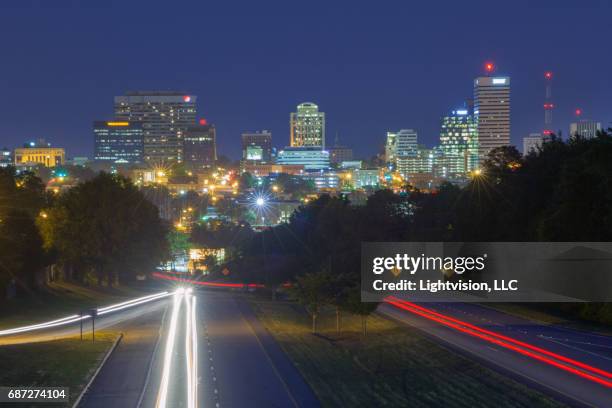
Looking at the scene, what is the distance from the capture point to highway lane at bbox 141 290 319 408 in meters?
24.7

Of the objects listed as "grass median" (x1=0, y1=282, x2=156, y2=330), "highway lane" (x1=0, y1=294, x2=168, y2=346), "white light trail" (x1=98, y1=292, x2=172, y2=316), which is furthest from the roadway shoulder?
"grass median" (x1=0, y1=282, x2=156, y2=330)

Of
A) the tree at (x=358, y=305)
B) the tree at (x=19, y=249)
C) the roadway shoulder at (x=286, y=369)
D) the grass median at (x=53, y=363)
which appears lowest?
the roadway shoulder at (x=286, y=369)

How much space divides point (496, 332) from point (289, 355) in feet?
25.8

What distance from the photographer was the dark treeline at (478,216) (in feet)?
138

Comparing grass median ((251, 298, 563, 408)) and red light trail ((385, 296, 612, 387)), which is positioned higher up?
red light trail ((385, 296, 612, 387))

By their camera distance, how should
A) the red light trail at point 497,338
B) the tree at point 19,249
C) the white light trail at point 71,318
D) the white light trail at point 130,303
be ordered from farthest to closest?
the white light trail at point 130,303 < the tree at point 19,249 < the white light trail at point 71,318 < the red light trail at point 497,338

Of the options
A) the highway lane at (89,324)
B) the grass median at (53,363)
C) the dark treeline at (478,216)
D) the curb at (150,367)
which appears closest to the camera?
the curb at (150,367)

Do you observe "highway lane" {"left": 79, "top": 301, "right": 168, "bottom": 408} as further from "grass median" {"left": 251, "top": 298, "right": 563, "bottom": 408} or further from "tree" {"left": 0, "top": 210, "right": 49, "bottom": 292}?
"tree" {"left": 0, "top": 210, "right": 49, "bottom": 292}

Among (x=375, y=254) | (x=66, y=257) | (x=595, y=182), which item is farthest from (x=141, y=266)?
(x=595, y=182)

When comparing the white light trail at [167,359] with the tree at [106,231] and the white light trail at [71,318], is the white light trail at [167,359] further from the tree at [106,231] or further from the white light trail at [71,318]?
the tree at [106,231]

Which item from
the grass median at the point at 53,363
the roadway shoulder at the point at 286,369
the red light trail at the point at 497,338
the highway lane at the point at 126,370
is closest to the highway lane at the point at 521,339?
the red light trail at the point at 497,338

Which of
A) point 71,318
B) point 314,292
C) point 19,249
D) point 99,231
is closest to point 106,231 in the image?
point 99,231

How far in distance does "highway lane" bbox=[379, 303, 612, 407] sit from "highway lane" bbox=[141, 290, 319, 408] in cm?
602

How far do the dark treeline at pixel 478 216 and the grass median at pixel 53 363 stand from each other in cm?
1358
